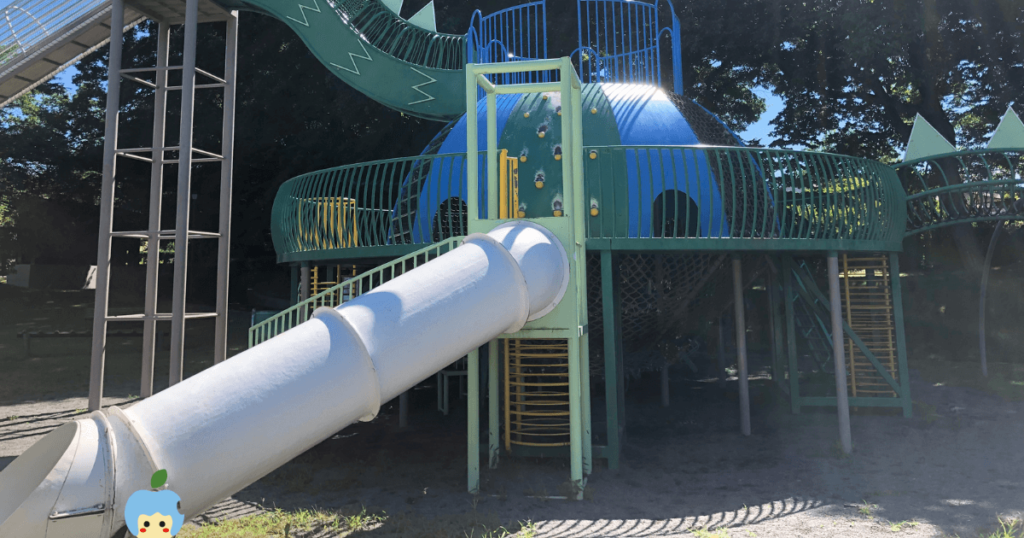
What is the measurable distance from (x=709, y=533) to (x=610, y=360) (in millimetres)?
2608

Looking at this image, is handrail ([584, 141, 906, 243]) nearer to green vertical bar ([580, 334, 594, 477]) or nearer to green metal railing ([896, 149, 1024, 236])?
green metal railing ([896, 149, 1024, 236])

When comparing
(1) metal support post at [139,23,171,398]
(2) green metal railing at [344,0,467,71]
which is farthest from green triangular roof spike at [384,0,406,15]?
(1) metal support post at [139,23,171,398]

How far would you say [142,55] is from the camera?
24.4 m

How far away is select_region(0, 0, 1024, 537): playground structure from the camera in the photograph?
352cm

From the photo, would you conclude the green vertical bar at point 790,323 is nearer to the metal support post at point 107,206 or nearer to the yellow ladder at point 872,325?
the yellow ladder at point 872,325

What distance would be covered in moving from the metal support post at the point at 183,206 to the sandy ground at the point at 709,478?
7.64 feet

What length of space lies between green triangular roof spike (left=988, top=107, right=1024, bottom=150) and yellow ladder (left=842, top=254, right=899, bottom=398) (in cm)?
275

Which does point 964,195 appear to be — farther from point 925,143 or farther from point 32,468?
point 32,468

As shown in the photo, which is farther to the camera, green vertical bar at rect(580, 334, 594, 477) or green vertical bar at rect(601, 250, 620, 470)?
green vertical bar at rect(601, 250, 620, 470)

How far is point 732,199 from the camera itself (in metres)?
8.78

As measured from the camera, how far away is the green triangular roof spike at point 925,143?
11.8 m

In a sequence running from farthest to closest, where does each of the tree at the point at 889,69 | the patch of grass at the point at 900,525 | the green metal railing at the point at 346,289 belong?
the tree at the point at 889,69
the patch of grass at the point at 900,525
the green metal railing at the point at 346,289

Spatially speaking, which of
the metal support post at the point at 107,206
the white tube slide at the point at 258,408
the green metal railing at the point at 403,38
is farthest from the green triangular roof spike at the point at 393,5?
the white tube slide at the point at 258,408

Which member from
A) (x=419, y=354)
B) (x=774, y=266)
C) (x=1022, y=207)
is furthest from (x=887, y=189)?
(x=419, y=354)
